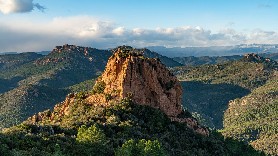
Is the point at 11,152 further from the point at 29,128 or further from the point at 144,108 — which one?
the point at 144,108

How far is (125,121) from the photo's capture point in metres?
95.2

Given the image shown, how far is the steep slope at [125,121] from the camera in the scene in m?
→ 74.2

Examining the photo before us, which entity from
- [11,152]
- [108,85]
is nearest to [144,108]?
[108,85]

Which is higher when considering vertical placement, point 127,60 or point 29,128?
point 127,60

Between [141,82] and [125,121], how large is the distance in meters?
16.2

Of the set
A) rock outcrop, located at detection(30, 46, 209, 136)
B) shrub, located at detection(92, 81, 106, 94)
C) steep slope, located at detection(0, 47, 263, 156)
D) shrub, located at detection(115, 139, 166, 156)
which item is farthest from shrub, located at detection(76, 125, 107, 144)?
Answer: shrub, located at detection(92, 81, 106, 94)

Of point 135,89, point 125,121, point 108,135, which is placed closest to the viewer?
point 108,135

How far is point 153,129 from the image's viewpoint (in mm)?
98000

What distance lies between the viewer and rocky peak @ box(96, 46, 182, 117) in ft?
351

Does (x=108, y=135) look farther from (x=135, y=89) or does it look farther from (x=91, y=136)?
(x=135, y=89)

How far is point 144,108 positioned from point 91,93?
53.6 ft

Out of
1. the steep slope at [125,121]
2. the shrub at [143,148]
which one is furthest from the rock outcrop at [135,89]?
the shrub at [143,148]

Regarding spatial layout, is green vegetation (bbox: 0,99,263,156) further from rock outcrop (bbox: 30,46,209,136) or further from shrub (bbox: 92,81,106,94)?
shrub (bbox: 92,81,106,94)

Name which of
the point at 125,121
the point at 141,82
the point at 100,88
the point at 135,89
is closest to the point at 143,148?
the point at 125,121
